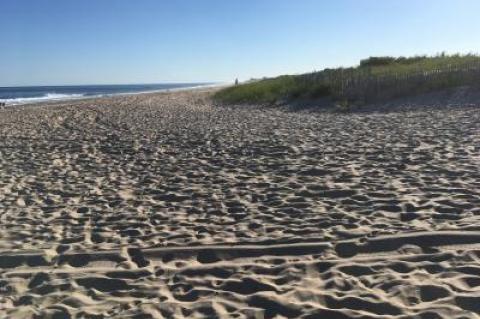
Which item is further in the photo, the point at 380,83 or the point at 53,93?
the point at 53,93

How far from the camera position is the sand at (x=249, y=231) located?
12.6ft

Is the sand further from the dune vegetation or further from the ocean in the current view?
the ocean

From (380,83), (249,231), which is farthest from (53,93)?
(249,231)

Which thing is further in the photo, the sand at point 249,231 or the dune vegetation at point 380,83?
the dune vegetation at point 380,83

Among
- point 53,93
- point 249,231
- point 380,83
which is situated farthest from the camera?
point 53,93

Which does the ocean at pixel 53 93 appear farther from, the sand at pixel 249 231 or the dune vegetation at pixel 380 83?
the sand at pixel 249 231

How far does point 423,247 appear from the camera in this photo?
15.3 ft

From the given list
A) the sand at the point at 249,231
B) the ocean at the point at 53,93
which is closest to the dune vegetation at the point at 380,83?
the sand at the point at 249,231

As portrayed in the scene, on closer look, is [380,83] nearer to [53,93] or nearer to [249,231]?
[249,231]

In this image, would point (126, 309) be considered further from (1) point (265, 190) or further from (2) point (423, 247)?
(1) point (265, 190)

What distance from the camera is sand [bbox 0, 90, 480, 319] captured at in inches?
151

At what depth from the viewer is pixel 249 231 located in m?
5.45

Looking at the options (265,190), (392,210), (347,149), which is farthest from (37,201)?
(347,149)

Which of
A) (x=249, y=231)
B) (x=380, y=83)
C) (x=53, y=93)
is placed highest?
(x=53, y=93)
